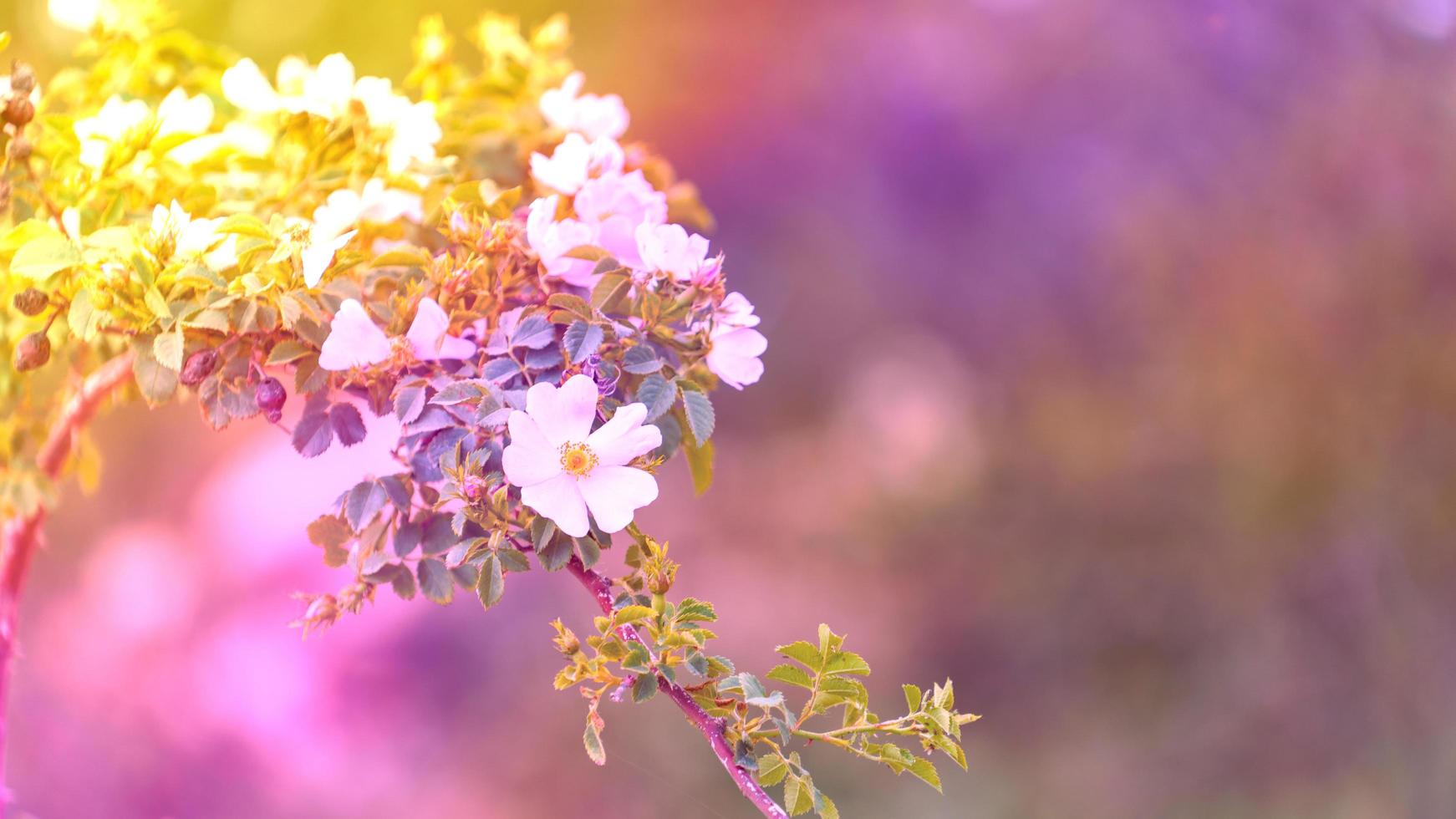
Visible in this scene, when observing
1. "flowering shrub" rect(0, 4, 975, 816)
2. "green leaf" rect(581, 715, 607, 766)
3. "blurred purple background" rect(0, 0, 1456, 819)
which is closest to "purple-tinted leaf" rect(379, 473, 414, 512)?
"flowering shrub" rect(0, 4, 975, 816)

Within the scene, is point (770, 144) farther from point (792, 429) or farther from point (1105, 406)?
point (1105, 406)

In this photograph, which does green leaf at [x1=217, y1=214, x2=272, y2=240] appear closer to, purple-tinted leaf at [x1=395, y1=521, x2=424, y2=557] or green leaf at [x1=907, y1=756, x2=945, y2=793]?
purple-tinted leaf at [x1=395, y1=521, x2=424, y2=557]

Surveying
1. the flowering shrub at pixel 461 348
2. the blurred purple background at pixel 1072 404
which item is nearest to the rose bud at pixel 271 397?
the flowering shrub at pixel 461 348

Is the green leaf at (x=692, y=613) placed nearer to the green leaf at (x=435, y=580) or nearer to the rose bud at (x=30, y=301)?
the green leaf at (x=435, y=580)

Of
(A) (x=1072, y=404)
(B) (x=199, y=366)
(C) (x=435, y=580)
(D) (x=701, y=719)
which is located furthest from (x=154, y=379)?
(A) (x=1072, y=404)

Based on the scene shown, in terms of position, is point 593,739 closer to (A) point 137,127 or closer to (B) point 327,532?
(B) point 327,532

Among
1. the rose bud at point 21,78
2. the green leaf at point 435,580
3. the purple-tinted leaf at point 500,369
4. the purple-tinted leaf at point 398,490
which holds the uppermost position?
the rose bud at point 21,78

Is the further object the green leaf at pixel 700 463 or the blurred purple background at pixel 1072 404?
the blurred purple background at pixel 1072 404

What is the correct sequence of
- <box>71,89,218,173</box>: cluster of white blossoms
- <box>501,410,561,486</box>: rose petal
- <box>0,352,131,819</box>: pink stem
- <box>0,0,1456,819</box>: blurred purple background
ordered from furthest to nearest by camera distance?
<box>0,0,1456,819</box>: blurred purple background < <box>0,352,131,819</box>: pink stem < <box>71,89,218,173</box>: cluster of white blossoms < <box>501,410,561,486</box>: rose petal
